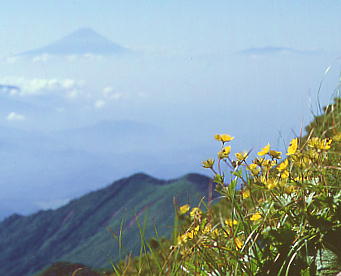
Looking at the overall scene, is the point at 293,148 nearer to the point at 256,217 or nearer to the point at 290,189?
the point at 290,189

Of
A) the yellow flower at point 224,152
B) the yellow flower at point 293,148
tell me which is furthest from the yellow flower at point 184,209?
the yellow flower at point 293,148

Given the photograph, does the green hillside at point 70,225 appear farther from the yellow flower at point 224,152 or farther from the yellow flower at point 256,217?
the yellow flower at point 256,217

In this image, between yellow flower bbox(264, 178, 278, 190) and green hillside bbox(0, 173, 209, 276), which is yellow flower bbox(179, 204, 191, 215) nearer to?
yellow flower bbox(264, 178, 278, 190)

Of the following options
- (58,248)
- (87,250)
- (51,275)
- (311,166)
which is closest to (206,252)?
(311,166)

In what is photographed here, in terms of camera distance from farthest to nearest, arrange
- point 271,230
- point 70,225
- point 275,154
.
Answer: point 70,225
point 275,154
point 271,230

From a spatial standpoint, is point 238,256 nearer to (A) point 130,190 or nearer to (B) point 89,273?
(B) point 89,273

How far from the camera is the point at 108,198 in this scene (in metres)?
81.0

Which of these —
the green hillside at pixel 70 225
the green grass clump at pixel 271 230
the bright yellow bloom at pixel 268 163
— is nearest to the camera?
the green grass clump at pixel 271 230

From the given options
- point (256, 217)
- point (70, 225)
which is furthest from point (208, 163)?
point (70, 225)

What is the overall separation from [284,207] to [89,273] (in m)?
3.13

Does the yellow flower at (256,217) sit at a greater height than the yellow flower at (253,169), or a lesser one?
lesser

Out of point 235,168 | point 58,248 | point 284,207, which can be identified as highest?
point 235,168

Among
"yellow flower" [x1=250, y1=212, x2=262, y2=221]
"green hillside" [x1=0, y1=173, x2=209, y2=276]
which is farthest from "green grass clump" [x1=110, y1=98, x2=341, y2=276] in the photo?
"green hillside" [x1=0, y1=173, x2=209, y2=276]

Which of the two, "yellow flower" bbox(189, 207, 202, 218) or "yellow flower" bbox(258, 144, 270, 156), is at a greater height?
"yellow flower" bbox(258, 144, 270, 156)
